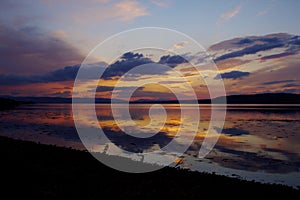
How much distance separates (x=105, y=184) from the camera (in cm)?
998

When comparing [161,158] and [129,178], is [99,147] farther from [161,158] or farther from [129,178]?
[129,178]

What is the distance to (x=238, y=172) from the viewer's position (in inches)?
596

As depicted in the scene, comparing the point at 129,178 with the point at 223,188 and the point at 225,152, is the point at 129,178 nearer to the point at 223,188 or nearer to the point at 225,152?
the point at 223,188

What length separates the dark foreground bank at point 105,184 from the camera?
8875 mm

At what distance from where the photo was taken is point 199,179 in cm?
1148

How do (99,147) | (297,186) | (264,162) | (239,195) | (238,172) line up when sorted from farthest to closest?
(99,147), (264,162), (238,172), (297,186), (239,195)

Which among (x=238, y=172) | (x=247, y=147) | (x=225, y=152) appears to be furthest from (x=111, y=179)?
(x=247, y=147)

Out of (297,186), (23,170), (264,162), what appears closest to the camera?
(23,170)

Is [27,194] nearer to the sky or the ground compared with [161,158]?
nearer to the sky

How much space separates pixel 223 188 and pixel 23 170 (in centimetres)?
830

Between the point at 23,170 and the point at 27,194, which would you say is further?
the point at 23,170

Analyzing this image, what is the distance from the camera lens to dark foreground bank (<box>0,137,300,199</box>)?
8875mm

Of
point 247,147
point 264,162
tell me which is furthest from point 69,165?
point 247,147

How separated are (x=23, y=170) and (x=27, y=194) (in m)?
3.07
